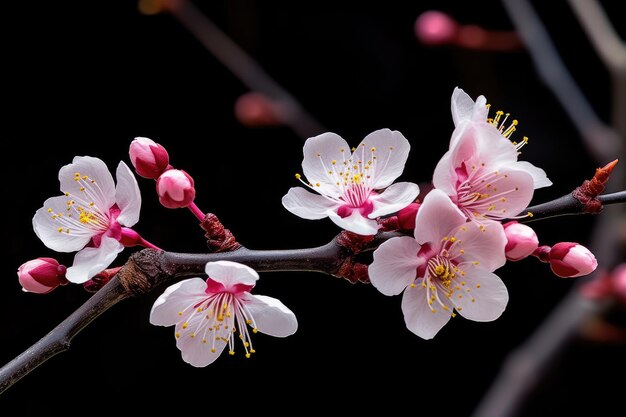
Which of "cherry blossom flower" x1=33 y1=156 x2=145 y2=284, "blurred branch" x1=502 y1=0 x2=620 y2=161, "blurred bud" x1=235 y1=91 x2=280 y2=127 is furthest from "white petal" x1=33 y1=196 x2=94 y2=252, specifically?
"blurred branch" x1=502 y1=0 x2=620 y2=161

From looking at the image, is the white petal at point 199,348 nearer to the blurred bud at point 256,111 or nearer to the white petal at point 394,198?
the white petal at point 394,198

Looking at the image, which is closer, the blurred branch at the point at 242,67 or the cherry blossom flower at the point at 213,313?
the cherry blossom flower at the point at 213,313

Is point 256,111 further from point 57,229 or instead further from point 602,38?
point 57,229

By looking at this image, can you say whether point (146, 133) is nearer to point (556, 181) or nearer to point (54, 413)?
point (54, 413)

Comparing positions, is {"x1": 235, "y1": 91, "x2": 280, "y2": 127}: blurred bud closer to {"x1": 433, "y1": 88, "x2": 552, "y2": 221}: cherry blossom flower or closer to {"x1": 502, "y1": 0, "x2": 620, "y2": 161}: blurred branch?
{"x1": 502, "y1": 0, "x2": 620, "y2": 161}: blurred branch

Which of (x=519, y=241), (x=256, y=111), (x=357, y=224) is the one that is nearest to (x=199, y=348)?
(x=357, y=224)

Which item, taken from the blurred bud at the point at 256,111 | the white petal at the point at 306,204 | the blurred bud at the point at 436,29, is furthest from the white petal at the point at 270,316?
the blurred bud at the point at 436,29

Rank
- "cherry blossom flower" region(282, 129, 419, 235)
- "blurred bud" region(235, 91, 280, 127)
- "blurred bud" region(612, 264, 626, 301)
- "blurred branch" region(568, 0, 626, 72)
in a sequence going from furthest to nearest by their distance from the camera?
"blurred bud" region(235, 91, 280, 127), "blurred branch" region(568, 0, 626, 72), "blurred bud" region(612, 264, 626, 301), "cherry blossom flower" region(282, 129, 419, 235)
